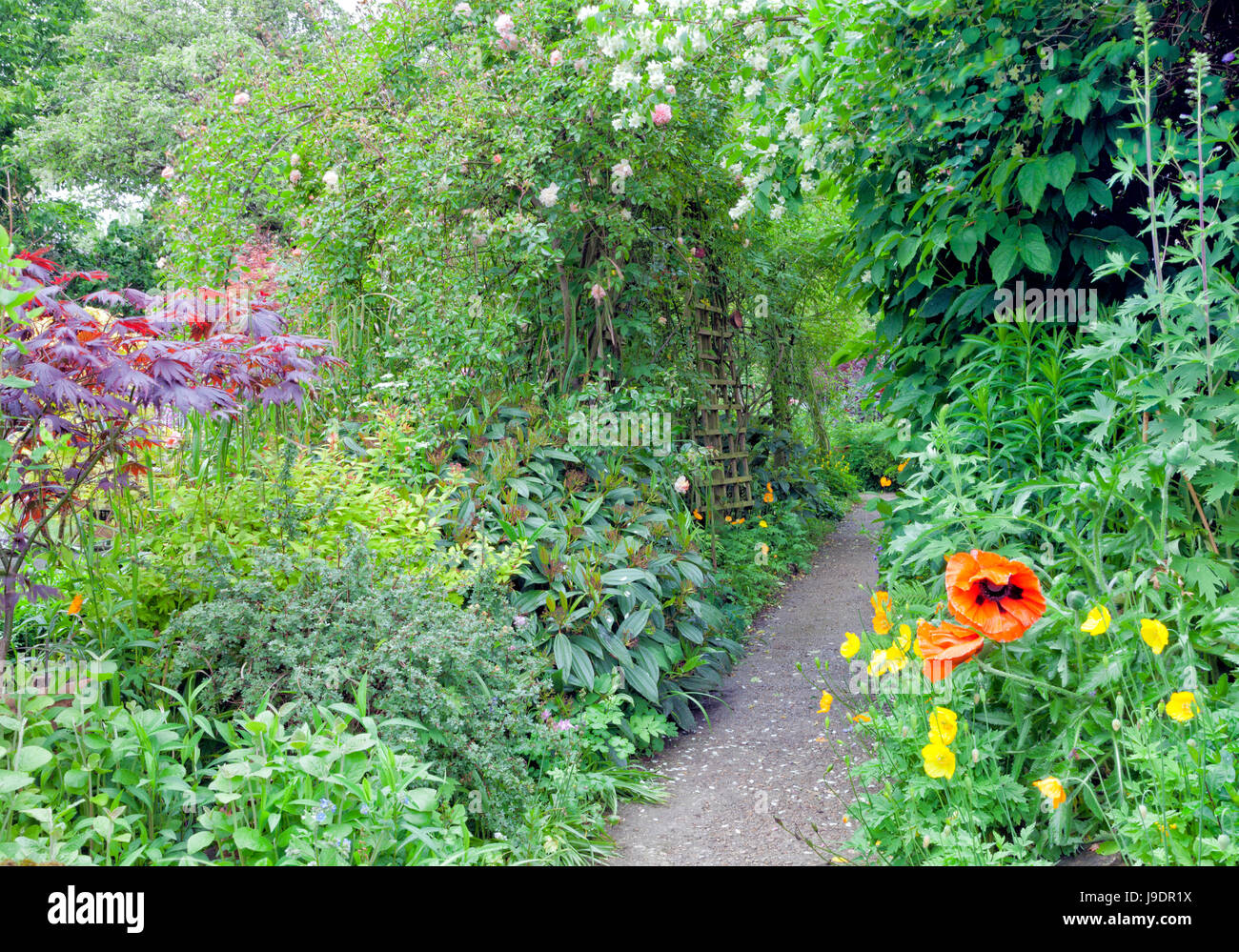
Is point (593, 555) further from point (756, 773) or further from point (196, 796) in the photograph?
point (196, 796)

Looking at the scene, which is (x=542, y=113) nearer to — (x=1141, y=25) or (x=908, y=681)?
(x=1141, y=25)

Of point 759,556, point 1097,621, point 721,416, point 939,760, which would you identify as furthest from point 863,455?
point 939,760

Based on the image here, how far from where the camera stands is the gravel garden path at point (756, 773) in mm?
2525

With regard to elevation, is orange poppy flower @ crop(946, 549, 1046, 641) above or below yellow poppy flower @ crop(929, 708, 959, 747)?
above

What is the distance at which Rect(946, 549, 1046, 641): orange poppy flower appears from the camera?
185 centimetres

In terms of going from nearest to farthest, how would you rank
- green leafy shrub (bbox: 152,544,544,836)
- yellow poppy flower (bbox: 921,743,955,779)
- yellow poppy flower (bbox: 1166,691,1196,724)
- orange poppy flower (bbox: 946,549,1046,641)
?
yellow poppy flower (bbox: 1166,691,1196,724) → yellow poppy flower (bbox: 921,743,955,779) → orange poppy flower (bbox: 946,549,1046,641) → green leafy shrub (bbox: 152,544,544,836)

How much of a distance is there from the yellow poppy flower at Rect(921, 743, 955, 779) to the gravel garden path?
54cm

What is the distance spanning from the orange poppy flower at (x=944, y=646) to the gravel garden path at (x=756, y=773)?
0.45m

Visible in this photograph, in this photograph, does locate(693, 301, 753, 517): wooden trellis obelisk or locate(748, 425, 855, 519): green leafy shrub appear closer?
locate(693, 301, 753, 517): wooden trellis obelisk

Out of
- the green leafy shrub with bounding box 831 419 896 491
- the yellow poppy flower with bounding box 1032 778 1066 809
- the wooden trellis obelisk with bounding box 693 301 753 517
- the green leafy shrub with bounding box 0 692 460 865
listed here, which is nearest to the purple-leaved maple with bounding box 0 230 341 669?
the green leafy shrub with bounding box 0 692 460 865

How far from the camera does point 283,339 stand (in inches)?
95.5

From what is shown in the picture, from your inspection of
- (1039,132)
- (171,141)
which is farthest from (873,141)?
(171,141)

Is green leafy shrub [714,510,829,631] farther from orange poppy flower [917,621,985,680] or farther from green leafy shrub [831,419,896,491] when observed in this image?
green leafy shrub [831,419,896,491]

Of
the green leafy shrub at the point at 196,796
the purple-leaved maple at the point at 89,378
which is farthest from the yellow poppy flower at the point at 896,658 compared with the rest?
the purple-leaved maple at the point at 89,378
